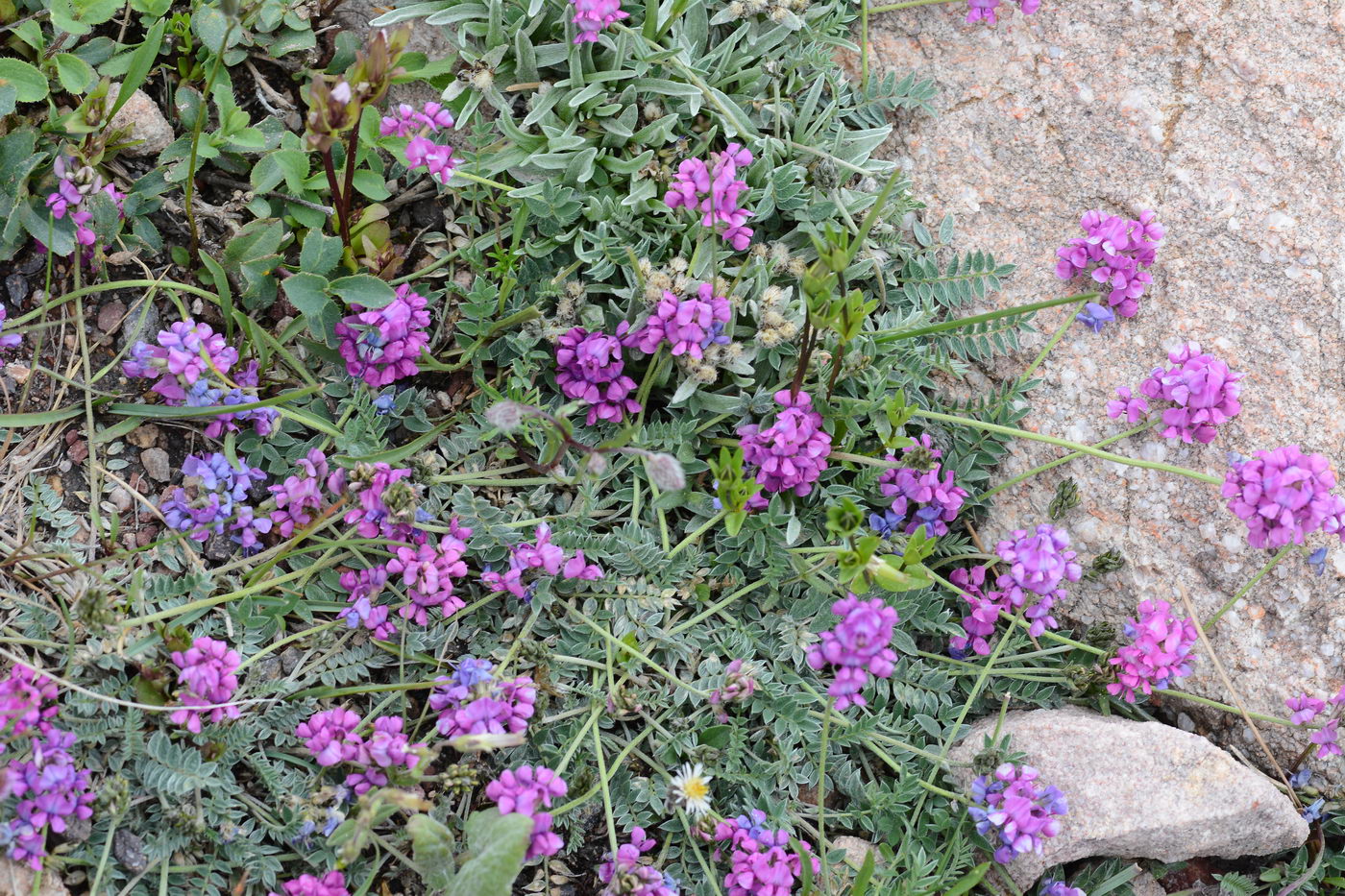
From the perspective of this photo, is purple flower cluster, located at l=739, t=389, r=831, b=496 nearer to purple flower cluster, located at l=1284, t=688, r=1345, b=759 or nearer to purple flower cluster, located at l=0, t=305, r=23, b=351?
purple flower cluster, located at l=1284, t=688, r=1345, b=759

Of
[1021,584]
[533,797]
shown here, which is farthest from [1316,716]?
[533,797]

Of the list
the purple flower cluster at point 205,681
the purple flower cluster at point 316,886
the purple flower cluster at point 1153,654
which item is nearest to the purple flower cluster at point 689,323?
the purple flower cluster at point 205,681

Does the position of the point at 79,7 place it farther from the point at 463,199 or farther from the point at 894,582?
the point at 894,582

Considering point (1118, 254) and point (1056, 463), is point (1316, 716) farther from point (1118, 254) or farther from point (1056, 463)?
point (1118, 254)

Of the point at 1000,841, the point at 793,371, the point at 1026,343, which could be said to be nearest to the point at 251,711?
the point at 793,371

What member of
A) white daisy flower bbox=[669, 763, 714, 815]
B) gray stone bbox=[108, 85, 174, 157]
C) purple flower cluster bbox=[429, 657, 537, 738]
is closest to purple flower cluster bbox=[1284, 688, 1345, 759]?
white daisy flower bbox=[669, 763, 714, 815]
